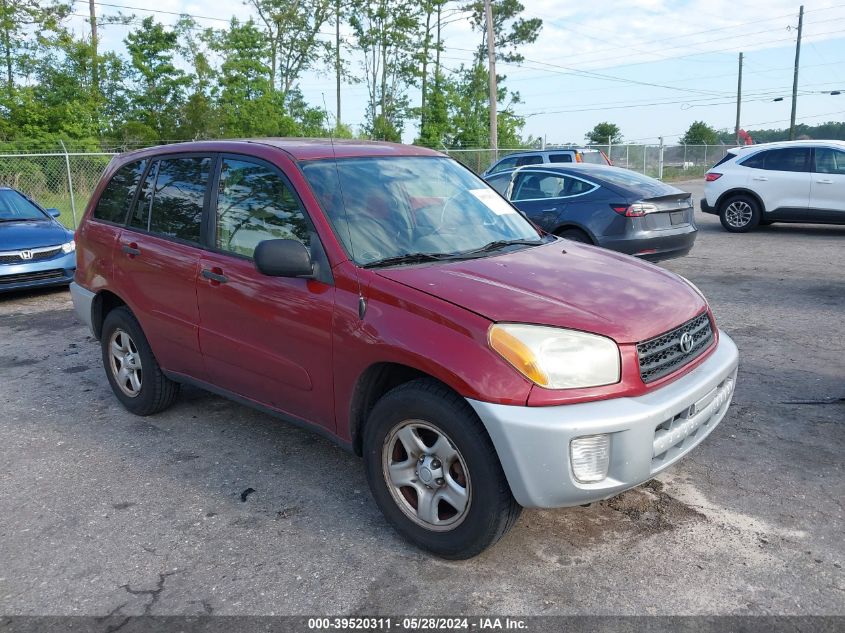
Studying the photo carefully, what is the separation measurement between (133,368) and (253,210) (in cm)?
Result: 171

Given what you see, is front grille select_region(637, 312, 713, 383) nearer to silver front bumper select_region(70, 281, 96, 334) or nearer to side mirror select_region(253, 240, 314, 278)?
side mirror select_region(253, 240, 314, 278)

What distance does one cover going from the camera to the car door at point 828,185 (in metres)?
12.5

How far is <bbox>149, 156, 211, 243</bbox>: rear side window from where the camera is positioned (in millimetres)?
4262

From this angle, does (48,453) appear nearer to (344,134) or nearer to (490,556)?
(490,556)

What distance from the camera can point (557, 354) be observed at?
9.32ft

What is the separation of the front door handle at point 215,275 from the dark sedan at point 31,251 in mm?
5947

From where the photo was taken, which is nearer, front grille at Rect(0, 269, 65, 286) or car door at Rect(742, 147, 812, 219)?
front grille at Rect(0, 269, 65, 286)

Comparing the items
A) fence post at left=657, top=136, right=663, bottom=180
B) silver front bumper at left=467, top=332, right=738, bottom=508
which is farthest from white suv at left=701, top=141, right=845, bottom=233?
fence post at left=657, top=136, right=663, bottom=180

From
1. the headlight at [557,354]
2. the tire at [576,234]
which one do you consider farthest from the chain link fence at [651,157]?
the headlight at [557,354]

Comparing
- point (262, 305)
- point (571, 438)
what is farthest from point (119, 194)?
point (571, 438)

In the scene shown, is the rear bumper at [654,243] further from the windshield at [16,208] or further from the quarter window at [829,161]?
the windshield at [16,208]

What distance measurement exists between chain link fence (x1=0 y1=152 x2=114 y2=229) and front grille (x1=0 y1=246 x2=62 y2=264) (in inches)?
260

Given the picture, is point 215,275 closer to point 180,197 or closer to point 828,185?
point 180,197

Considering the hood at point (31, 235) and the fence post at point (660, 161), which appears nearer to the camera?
Result: the hood at point (31, 235)
